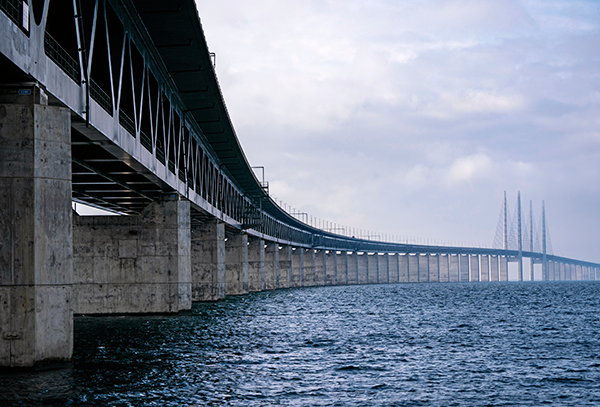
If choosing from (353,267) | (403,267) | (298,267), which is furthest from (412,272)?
(298,267)

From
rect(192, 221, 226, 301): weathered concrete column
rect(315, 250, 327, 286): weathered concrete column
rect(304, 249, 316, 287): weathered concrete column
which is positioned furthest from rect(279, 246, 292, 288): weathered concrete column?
rect(192, 221, 226, 301): weathered concrete column

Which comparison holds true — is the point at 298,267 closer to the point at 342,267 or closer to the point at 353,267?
the point at 342,267

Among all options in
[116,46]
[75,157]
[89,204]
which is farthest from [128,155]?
[89,204]

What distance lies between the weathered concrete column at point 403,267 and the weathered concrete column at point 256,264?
116383 mm

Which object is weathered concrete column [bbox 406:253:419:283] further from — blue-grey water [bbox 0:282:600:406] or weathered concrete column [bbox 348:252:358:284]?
blue-grey water [bbox 0:282:600:406]

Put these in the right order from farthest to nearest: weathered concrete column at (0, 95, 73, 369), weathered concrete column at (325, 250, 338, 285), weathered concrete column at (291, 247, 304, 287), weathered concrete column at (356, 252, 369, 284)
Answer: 1. weathered concrete column at (356, 252, 369, 284)
2. weathered concrete column at (325, 250, 338, 285)
3. weathered concrete column at (291, 247, 304, 287)
4. weathered concrete column at (0, 95, 73, 369)

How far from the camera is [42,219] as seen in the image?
617 inches

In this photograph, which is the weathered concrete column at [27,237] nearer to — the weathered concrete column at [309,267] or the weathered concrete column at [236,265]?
the weathered concrete column at [236,265]

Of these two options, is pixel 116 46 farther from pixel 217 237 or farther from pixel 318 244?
pixel 318 244

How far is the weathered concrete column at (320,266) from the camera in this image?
144712mm

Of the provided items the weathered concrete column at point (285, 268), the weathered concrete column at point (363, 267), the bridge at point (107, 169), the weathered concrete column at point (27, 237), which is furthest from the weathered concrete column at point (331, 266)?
the weathered concrete column at point (27, 237)

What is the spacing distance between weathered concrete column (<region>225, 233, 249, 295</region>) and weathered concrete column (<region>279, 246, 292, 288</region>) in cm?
3934

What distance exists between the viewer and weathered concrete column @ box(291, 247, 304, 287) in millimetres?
122906

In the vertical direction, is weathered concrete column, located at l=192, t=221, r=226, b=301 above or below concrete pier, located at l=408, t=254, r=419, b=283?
above
